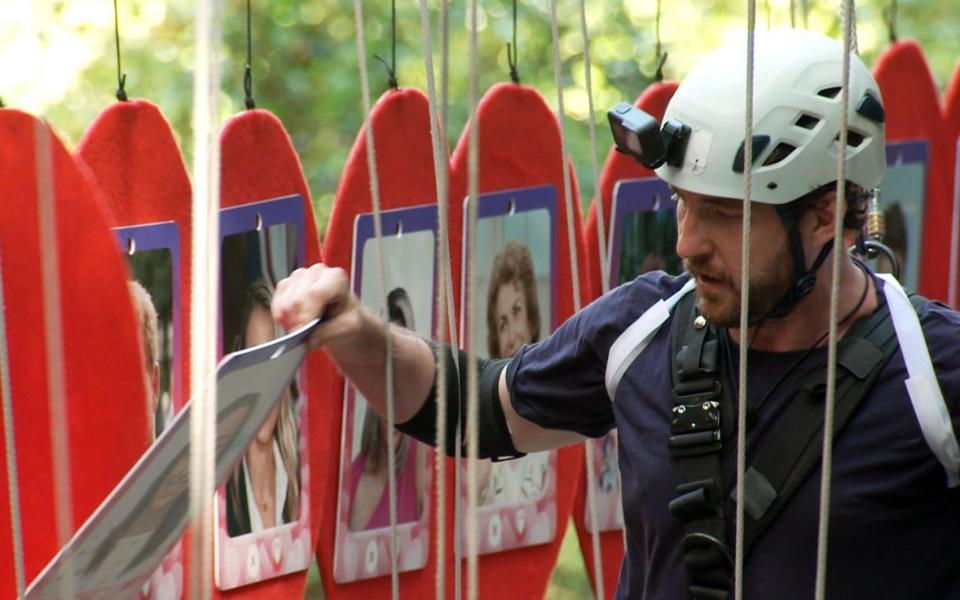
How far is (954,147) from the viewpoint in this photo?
2.94m

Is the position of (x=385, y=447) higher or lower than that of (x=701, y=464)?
lower

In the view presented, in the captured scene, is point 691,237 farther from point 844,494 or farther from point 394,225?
point 394,225

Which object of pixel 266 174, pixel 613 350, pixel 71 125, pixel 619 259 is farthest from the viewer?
pixel 71 125

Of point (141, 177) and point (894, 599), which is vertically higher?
point (141, 177)

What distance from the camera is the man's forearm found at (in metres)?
1.77

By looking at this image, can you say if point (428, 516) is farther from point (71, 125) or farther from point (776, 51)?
point (71, 125)

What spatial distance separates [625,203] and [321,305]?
916 mm

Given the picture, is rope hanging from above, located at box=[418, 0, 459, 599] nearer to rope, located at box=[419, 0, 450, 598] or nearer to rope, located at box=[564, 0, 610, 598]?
rope, located at box=[419, 0, 450, 598]

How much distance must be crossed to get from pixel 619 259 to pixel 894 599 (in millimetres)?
957

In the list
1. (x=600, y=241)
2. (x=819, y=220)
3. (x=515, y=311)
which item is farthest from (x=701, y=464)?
(x=515, y=311)

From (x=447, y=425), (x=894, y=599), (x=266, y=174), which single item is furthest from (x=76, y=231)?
(x=894, y=599)

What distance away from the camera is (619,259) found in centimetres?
246

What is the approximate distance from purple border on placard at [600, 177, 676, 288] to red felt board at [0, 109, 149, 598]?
35.2 inches

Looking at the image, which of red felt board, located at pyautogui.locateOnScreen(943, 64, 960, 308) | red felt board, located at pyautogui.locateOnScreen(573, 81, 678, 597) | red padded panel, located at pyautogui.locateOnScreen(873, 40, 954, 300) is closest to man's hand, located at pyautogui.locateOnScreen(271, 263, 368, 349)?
red felt board, located at pyautogui.locateOnScreen(573, 81, 678, 597)
